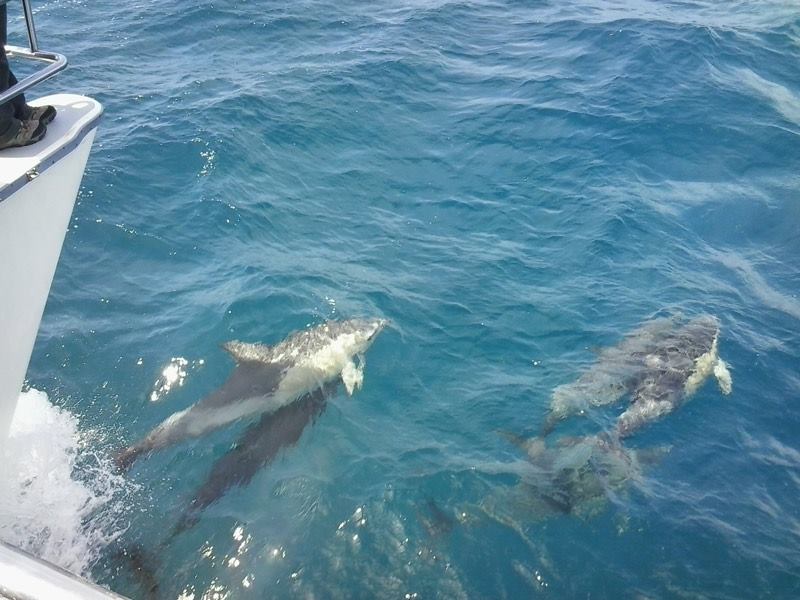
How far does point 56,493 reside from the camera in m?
8.22

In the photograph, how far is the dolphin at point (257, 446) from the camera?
8562 mm

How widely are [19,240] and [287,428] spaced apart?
14.6 feet

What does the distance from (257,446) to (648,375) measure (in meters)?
5.50

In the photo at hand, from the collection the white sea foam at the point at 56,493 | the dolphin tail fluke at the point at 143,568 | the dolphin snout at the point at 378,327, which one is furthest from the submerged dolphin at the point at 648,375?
the white sea foam at the point at 56,493

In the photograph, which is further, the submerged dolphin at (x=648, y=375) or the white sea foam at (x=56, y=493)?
the submerged dolphin at (x=648, y=375)

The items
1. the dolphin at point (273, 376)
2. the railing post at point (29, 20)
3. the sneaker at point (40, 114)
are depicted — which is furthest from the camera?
the dolphin at point (273, 376)

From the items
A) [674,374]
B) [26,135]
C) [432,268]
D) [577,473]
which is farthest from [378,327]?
[26,135]

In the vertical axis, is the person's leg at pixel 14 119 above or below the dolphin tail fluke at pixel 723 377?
above

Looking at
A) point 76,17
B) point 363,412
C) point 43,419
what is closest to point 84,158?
point 43,419

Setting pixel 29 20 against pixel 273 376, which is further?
pixel 273 376

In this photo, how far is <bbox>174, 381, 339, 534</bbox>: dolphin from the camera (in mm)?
8562

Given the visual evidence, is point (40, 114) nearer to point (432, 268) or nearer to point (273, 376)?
point (273, 376)

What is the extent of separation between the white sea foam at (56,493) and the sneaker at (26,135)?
9.75 ft

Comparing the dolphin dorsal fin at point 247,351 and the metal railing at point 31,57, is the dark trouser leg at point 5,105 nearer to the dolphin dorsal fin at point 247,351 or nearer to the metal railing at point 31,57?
the metal railing at point 31,57
